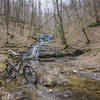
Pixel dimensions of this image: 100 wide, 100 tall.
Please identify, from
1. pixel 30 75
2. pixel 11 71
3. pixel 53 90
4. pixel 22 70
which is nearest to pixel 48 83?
pixel 53 90

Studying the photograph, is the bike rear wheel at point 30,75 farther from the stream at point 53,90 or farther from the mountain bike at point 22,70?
the stream at point 53,90

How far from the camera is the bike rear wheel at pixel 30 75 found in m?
6.57

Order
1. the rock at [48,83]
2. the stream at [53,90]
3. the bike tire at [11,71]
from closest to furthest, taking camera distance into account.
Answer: the stream at [53,90], the rock at [48,83], the bike tire at [11,71]

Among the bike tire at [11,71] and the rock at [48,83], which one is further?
the bike tire at [11,71]

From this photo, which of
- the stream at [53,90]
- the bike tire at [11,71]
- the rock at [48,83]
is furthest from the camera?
the bike tire at [11,71]

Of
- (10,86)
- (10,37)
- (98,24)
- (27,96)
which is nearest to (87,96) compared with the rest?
(27,96)

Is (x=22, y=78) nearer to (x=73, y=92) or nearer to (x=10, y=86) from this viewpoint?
(x=10, y=86)

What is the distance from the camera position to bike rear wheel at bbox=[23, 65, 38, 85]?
6.57 meters

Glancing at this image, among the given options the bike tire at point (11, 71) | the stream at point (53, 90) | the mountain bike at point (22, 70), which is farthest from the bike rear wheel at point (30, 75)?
the bike tire at point (11, 71)

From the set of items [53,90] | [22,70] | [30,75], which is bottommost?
[53,90]

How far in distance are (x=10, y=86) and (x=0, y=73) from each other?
0.85 metres

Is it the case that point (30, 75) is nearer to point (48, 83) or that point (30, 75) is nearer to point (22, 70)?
point (22, 70)

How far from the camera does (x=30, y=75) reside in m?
6.63

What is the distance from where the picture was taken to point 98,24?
64.5ft
